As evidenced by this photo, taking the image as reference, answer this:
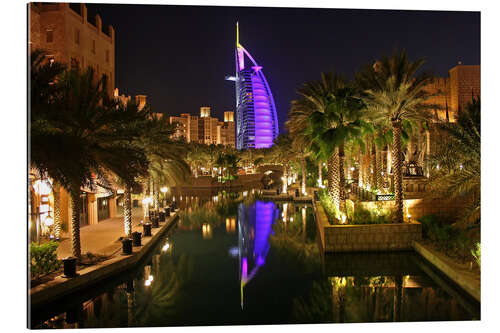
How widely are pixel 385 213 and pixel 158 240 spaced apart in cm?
955

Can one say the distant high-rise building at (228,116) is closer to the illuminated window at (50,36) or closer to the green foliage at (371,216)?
the illuminated window at (50,36)

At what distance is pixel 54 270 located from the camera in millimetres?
9773

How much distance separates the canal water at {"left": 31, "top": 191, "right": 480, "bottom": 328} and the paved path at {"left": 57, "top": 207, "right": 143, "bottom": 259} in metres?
1.60

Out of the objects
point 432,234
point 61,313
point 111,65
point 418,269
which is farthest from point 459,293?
point 111,65

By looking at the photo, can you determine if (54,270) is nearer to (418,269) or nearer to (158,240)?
(158,240)

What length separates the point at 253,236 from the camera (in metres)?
17.5

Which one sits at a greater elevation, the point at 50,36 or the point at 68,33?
the point at 68,33

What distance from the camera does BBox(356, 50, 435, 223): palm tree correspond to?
44.9ft

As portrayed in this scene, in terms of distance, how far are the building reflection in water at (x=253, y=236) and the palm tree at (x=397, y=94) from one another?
17.8 ft

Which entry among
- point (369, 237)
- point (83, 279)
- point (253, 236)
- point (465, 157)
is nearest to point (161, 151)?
point (253, 236)

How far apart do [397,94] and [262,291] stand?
8.71 meters

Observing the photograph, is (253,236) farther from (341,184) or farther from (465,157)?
(465,157)

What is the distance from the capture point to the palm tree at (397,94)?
13680 millimetres

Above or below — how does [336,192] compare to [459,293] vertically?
above
